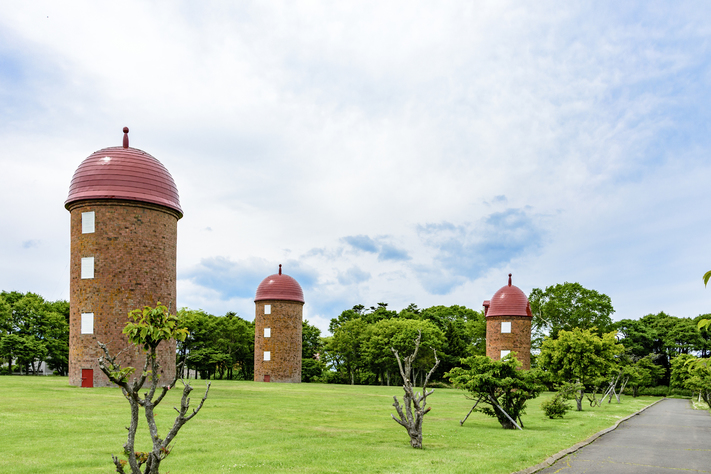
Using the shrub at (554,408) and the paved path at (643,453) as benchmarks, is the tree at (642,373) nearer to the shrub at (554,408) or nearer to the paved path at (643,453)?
the shrub at (554,408)

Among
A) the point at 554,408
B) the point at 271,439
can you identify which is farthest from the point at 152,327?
the point at 554,408

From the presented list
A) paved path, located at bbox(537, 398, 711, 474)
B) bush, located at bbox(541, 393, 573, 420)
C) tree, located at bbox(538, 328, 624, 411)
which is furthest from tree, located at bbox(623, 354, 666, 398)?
paved path, located at bbox(537, 398, 711, 474)

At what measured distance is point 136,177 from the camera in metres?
31.4

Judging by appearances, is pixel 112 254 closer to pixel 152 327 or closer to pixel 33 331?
pixel 152 327

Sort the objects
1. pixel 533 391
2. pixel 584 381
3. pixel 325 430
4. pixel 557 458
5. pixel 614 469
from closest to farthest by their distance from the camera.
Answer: pixel 614 469, pixel 557 458, pixel 325 430, pixel 533 391, pixel 584 381

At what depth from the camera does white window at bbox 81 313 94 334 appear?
30.0 m

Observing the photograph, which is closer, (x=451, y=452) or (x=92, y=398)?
(x=451, y=452)

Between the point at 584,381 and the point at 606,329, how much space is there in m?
35.0

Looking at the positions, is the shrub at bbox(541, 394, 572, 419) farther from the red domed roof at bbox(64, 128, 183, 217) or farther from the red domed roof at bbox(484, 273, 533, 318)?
the red domed roof at bbox(484, 273, 533, 318)

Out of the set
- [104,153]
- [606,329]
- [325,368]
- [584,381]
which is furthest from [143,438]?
[606,329]

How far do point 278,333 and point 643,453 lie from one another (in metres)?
44.1

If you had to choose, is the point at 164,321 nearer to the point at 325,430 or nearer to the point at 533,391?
the point at 325,430

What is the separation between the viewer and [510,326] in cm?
5188

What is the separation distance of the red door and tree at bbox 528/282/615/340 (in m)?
51.2
